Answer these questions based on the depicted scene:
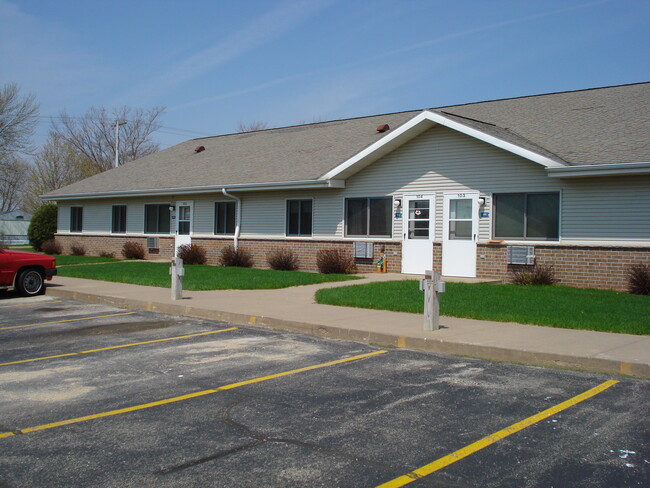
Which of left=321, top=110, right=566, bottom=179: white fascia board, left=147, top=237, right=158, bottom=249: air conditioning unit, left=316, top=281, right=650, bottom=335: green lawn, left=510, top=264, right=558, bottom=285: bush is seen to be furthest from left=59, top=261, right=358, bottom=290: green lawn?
left=510, top=264, right=558, bottom=285: bush

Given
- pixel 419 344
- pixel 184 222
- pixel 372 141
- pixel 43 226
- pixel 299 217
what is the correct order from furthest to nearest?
1. pixel 43 226
2. pixel 184 222
3. pixel 372 141
4. pixel 299 217
5. pixel 419 344

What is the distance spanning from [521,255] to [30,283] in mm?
12252

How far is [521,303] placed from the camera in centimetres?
1311

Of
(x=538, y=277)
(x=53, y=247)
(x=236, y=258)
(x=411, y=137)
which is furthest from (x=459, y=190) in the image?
(x=53, y=247)

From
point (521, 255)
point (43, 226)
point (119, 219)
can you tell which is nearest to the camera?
point (521, 255)

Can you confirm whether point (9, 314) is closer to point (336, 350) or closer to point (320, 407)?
point (336, 350)

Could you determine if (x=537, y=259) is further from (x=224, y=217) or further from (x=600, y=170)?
(x=224, y=217)

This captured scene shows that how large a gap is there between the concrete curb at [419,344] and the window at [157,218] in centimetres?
1365

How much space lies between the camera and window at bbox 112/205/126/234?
97.0 ft

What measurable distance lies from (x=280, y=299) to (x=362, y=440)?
9.12 m

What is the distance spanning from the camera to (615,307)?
1255cm

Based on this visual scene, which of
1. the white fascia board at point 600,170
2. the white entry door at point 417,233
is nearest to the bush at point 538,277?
the white fascia board at point 600,170

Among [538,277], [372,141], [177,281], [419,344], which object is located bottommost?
[419,344]

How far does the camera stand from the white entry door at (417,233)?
63.2 ft
